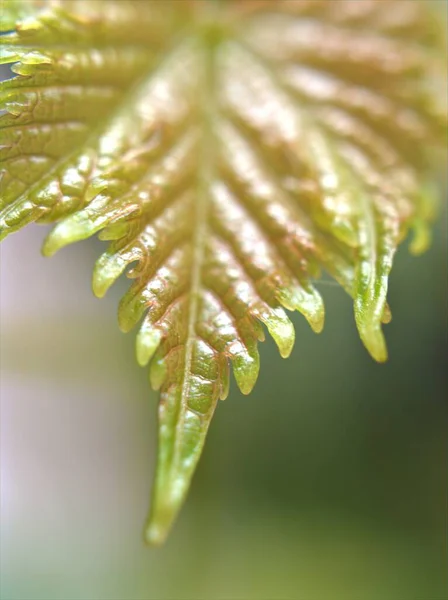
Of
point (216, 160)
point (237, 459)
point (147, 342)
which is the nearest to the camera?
point (147, 342)

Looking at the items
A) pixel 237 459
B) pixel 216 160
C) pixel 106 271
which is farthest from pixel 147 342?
pixel 237 459

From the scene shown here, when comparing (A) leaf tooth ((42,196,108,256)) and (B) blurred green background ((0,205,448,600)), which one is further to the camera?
(B) blurred green background ((0,205,448,600))

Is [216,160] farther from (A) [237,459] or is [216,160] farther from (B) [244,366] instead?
(A) [237,459]

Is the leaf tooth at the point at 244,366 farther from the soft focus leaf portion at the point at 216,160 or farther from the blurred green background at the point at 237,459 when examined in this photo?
the blurred green background at the point at 237,459

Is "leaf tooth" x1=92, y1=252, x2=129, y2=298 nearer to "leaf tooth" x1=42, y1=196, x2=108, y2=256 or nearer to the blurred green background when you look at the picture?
"leaf tooth" x1=42, y1=196, x2=108, y2=256

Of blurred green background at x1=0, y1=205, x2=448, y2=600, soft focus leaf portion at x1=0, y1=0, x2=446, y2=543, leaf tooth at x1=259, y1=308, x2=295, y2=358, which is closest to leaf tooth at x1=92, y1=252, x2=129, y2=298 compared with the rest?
soft focus leaf portion at x1=0, y1=0, x2=446, y2=543

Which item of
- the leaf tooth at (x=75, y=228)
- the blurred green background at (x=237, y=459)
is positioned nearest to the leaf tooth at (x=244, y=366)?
the leaf tooth at (x=75, y=228)

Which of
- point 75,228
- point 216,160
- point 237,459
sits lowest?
point 237,459
